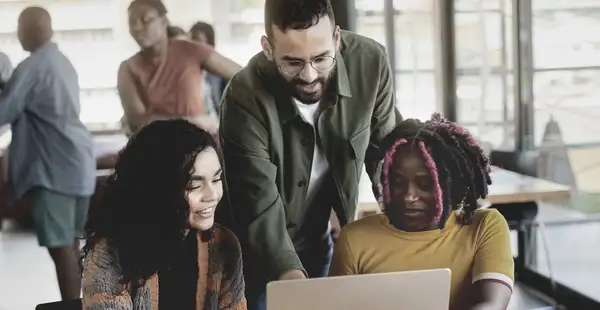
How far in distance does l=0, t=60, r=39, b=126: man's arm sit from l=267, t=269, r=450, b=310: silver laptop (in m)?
0.51

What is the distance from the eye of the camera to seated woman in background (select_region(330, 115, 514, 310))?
136 cm

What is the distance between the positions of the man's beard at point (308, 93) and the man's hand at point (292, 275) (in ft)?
0.98

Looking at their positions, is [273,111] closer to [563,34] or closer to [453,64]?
[453,64]

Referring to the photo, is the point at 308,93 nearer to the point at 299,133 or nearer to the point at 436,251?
the point at 299,133

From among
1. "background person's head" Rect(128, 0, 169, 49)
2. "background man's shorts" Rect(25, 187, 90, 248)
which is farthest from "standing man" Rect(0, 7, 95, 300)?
"background person's head" Rect(128, 0, 169, 49)

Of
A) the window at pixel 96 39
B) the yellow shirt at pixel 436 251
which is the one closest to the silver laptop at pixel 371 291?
the yellow shirt at pixel 436 251

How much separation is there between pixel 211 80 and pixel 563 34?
85 centimetres

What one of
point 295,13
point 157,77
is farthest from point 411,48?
point 157,77

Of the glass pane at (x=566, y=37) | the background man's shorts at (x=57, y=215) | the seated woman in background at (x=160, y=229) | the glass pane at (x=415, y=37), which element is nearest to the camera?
the seated woman in background at (x=160, y=229)

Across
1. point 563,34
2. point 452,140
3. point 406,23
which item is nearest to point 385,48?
point 406,23

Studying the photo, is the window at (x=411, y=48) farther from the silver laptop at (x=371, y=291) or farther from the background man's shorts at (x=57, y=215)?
the background man's shorts at (x=57, y=215)

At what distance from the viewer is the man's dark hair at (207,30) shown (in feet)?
4.40

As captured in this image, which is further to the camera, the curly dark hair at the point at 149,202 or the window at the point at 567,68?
the window at the point at 567,68

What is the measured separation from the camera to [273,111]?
4.36ft
